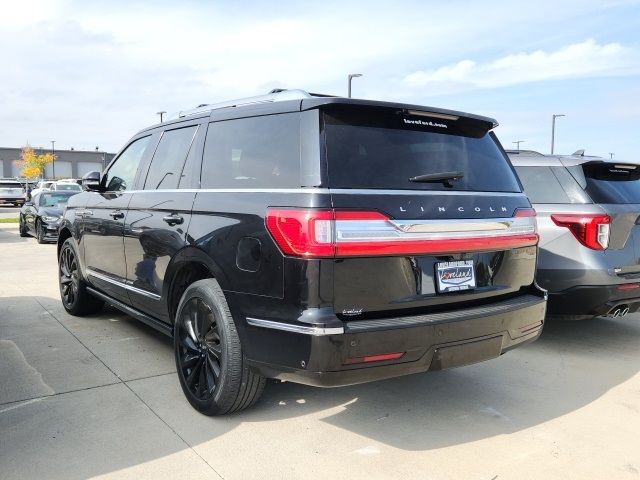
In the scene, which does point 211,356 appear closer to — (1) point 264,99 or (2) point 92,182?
(1) point 264,99

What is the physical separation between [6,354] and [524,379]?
4164 millimetres

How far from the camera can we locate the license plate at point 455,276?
290 cm

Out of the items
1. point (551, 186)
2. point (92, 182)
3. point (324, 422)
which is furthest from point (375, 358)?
point (92, 182)

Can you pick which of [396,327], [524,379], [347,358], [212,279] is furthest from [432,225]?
[524,379]

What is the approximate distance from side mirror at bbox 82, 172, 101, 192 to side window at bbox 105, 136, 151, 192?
0.09 metres

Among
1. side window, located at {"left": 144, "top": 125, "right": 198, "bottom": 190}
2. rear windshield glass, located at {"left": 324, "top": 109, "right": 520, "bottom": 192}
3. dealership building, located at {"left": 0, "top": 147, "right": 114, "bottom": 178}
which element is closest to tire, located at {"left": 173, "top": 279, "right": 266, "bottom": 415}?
side window, located at {"left": 144, "top": 125, "right": 198, "bottom": 190}

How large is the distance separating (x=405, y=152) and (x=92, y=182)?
11.1ft

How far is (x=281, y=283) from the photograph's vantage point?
2.71m

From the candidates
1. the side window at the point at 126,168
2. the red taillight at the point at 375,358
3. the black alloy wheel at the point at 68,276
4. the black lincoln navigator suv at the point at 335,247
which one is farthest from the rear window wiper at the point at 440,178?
the black alloy wheel at the point at 68,276

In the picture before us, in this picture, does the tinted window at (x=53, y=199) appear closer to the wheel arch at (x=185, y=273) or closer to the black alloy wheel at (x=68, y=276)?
the black alloy wheel at (x=68, y=276)

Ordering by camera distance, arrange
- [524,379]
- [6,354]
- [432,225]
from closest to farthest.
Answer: [432,225] < [524,379] < [6,354]

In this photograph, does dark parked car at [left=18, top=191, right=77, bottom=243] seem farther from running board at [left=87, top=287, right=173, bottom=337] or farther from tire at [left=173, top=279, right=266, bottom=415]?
tire at [left=173, top=279, right=266, bottom=415]

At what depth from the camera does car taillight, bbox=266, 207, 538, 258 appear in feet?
8.54

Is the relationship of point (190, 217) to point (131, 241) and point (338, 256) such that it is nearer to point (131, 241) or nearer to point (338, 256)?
point (131, 241)
